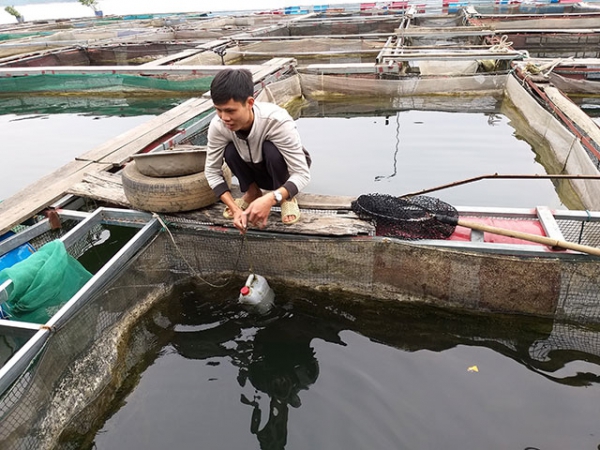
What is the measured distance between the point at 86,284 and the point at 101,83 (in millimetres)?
8083

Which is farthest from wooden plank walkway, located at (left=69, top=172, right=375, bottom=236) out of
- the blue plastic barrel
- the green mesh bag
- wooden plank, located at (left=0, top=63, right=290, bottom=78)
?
wooden plank, located at (left=0, top=63, right=290, bottom=78)

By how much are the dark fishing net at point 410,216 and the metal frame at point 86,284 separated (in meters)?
1.77

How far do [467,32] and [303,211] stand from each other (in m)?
11.0

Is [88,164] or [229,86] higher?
[229,86]

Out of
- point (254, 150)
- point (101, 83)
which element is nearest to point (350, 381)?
point (254, 150)

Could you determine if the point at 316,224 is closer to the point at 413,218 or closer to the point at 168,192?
the point at 413,218

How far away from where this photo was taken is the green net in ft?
29.1

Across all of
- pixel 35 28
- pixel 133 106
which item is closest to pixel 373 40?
pixel 133 106

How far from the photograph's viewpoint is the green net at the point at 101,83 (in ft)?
29.1

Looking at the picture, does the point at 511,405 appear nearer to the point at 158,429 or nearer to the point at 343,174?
the point at 158,429

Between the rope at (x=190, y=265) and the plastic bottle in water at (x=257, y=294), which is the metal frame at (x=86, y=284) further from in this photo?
the plastic bottle in water at (x=257, y=294)

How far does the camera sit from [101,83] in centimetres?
930

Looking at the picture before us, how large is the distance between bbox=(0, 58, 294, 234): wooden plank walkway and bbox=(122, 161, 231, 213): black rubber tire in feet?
3.25

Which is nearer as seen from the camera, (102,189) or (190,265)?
(190,265)
